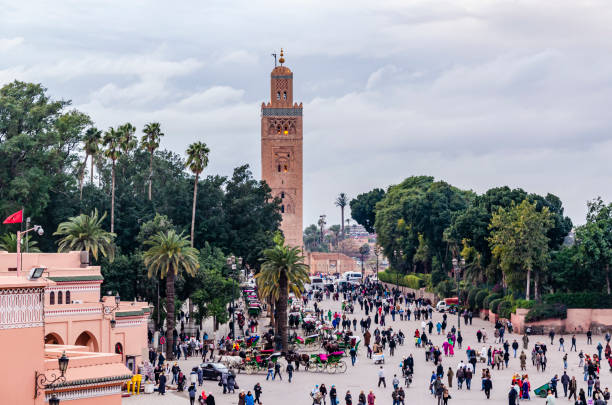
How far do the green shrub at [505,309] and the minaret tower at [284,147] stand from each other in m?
59.8

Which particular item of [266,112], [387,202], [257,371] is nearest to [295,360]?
[257,371]

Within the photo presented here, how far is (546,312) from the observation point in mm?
56281

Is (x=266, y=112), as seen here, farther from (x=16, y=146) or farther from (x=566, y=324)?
(x=566, y=324)

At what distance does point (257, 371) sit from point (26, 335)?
2490cm

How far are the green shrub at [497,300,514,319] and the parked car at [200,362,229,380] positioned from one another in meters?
24.6

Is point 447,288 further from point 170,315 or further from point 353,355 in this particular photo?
point 170,315

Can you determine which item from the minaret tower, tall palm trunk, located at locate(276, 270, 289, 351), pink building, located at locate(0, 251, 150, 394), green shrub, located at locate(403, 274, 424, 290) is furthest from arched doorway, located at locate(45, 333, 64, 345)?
the minaret tower

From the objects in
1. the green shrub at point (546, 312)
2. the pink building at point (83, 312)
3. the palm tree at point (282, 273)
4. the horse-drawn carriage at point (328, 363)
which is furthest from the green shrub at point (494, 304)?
the pink building at point (83, 312)

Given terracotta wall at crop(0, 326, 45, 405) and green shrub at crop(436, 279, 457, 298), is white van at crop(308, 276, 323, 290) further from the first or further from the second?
terracotta wall at crop(0, 326, 45, 405)

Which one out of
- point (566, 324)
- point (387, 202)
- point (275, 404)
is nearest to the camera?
point (275, 404)

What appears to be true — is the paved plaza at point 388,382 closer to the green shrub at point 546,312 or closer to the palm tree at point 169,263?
the palm tree at point 169,263

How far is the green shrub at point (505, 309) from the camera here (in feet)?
195

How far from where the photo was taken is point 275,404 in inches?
1325

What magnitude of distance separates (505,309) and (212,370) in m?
25.4
